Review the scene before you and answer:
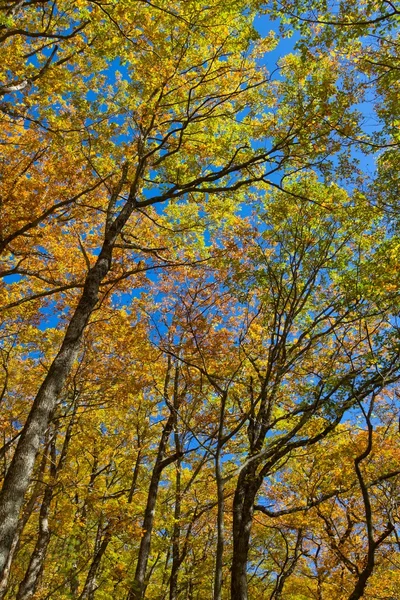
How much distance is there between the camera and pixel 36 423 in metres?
5.71

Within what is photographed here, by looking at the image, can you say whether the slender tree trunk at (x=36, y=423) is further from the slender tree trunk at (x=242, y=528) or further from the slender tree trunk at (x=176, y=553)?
the slender tree trunk at (x=176, y=553)

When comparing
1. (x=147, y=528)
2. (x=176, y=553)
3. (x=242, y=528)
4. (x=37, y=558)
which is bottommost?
(x=37, y=558)

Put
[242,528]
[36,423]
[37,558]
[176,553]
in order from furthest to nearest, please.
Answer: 1. [176,553]
2. [37,558]
3. [242,528]
4. [36,423]

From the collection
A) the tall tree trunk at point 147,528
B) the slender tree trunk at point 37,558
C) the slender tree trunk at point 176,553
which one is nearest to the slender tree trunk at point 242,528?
the tall tree trunk at point 147,528

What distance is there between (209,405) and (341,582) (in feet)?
24.4

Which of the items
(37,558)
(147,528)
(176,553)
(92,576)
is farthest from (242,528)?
(92,576)

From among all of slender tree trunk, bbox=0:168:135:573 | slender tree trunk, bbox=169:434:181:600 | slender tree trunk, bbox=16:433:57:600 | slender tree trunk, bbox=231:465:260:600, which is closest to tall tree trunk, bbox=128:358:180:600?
slender tree trunk, bbox=169:434:181:600

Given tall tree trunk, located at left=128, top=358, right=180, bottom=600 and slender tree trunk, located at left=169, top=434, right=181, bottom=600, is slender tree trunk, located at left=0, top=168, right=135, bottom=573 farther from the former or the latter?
slender tree trunk, located at left=169, top=434, right=181, bottom=600

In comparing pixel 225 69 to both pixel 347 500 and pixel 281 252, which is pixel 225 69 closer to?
pixel 281 252

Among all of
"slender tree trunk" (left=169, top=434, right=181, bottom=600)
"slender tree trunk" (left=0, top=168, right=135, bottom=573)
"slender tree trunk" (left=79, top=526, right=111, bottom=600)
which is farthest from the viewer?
"slender tree trunk" (left=79, top=526, right=111, bottom=600)

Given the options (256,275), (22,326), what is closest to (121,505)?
(22,326)

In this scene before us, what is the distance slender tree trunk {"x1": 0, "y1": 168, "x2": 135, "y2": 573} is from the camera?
4941 millimetres

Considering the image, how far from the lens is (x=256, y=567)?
17.2 meters

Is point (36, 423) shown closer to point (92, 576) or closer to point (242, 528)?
point (242, 528)
